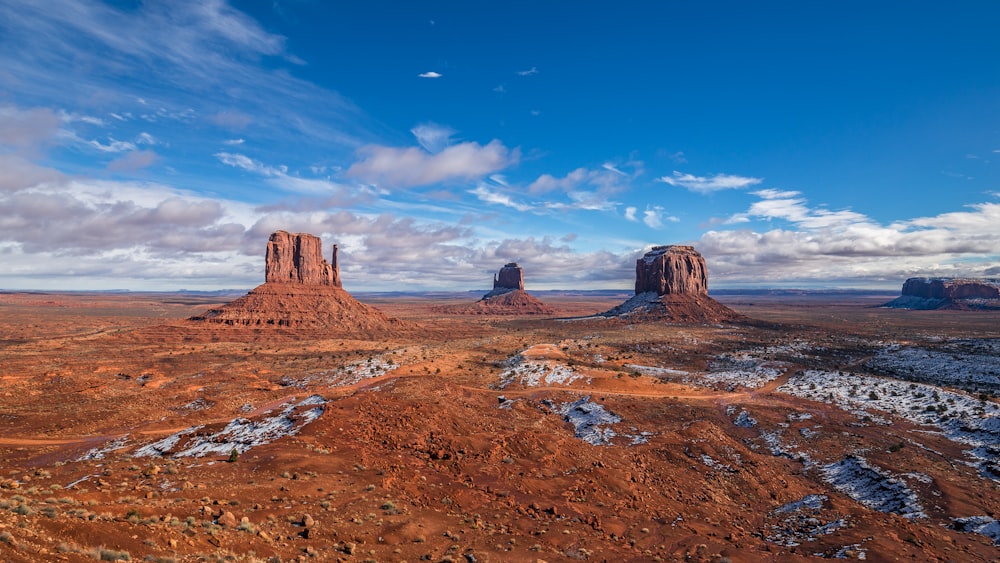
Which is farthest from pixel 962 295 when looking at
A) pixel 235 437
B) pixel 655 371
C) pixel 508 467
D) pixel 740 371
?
pixel 235 437

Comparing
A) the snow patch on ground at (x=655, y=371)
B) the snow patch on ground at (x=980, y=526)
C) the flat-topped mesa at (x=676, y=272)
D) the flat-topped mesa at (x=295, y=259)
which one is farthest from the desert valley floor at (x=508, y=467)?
the flat-topped mesa at (x=676, y=272)

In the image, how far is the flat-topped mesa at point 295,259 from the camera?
104m

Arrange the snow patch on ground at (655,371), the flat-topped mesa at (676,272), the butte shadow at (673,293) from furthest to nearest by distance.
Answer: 1. the flat-topped mesa at (676,272)
2. the butte shadow at (673,293)
3. the snow patch on ground at (655,371)

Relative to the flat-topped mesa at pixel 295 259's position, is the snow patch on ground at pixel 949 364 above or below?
below

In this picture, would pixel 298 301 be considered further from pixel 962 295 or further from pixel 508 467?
pixel 962 295

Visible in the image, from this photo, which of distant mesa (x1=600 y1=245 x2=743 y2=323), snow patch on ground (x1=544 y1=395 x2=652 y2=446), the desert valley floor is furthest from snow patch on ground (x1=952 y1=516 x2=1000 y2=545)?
distant mesa (x1=600 y1=245 x2=743 y2=323)

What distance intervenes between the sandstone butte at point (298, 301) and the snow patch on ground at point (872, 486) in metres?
86.0

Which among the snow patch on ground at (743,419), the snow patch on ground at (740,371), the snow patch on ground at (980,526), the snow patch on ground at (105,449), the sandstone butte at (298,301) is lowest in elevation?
the snow patch on ground at (740,371)

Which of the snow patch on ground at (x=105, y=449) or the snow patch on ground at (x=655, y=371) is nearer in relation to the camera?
the snow patch on ground at (x=105, y=449)

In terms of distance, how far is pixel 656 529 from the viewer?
1599 cm

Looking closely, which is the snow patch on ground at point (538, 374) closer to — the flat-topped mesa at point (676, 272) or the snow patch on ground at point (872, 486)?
the snow patch on ground at point (872, 486)

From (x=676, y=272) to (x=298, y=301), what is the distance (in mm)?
95723

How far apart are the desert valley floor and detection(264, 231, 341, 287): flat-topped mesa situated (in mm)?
57086

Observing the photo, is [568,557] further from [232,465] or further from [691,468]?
[232,465]
